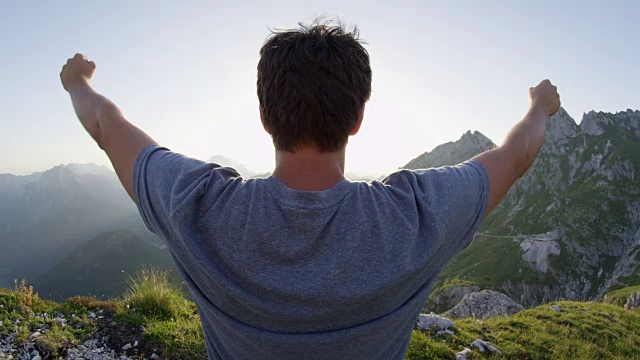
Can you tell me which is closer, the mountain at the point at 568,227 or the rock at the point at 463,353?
the rock at the point at 463,353

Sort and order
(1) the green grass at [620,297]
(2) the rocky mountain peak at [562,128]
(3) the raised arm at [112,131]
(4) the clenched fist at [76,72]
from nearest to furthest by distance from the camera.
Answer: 1. (3) the raised arm at [112,131]
2. (4) the clenched fist at [76,72]
3. (1) the green grass at [620,297]
4. (2) the rocky mountain peak at [562,128]

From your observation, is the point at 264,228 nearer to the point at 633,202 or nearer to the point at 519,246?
the point at 519,246

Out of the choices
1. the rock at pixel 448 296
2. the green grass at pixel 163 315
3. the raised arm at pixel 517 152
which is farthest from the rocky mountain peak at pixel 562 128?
the raised arm at pixel 517 152

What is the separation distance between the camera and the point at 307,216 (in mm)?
1771

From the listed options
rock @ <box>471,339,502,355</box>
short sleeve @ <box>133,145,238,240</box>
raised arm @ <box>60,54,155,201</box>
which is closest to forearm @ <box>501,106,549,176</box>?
short sleeve @ <box>133,145,238,240</box>

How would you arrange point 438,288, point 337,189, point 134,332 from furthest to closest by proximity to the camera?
point 438,288 → point 134,332 → point 337,189

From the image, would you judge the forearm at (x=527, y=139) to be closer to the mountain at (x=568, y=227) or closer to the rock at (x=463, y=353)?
the rock at (x=463, y=353)

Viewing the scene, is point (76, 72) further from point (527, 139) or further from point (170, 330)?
point (170, 330)

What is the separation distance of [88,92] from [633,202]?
6609 inches

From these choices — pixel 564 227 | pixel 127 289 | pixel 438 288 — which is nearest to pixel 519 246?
pixel 564 227

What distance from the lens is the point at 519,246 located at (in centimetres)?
12700

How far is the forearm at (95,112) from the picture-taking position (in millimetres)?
2191

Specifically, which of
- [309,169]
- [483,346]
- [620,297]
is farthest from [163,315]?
[620,297]

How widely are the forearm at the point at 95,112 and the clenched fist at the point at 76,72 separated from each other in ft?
0.43
